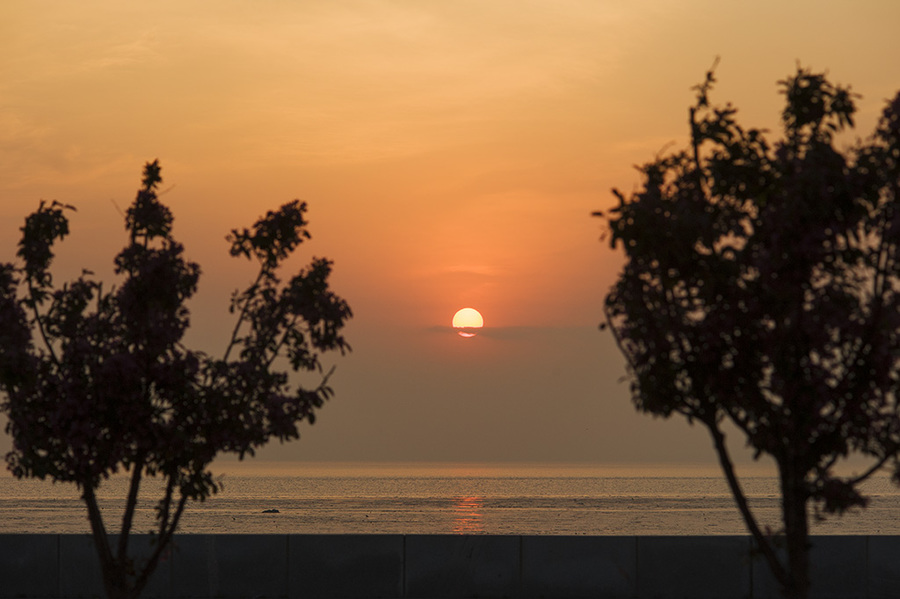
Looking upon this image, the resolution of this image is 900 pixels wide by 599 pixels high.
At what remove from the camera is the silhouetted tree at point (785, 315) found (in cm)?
862

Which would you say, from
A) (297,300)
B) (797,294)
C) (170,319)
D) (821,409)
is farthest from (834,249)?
(170,319)

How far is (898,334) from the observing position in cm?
872

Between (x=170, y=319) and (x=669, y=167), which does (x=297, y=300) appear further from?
(x=669, y=167)

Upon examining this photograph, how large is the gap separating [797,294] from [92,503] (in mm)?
7305

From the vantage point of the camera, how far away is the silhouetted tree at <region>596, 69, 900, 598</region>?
862cm

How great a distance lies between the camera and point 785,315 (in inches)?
342
